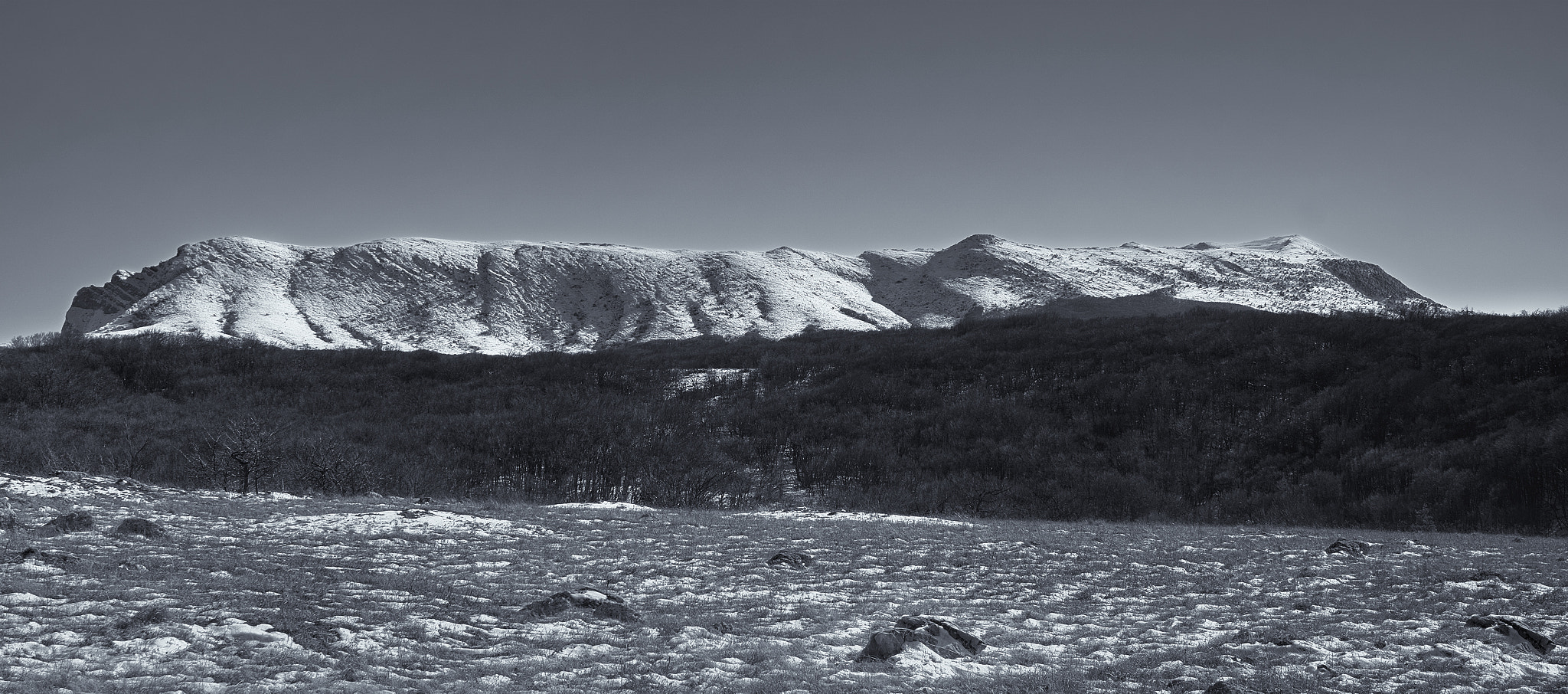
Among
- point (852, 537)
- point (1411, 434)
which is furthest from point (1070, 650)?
point (1411, 434)

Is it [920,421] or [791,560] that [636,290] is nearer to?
[920,421]

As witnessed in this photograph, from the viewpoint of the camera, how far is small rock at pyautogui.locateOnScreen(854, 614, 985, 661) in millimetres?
8906

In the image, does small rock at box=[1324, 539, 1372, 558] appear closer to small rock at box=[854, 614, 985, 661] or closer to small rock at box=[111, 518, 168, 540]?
small rock at box=[854, 614, 985, 661]

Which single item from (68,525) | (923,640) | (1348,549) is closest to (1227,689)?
(923,640)

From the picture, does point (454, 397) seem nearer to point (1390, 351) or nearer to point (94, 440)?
point (94, 440)

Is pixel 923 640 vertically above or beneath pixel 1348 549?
beneath

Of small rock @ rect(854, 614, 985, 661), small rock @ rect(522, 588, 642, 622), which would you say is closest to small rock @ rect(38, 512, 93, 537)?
small rock @ rect(522, 588, 642, 622)

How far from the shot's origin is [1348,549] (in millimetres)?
16641

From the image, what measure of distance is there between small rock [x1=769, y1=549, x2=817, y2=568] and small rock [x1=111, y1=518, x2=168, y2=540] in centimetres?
948

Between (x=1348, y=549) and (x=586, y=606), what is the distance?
13.7 meters

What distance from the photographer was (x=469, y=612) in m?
10.4

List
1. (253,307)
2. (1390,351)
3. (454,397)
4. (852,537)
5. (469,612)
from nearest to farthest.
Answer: (469,612), (852,537), (1390,351), (454,397), (253,307)

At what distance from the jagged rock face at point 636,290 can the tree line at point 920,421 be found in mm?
35516

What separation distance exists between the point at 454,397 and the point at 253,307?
202 feet
